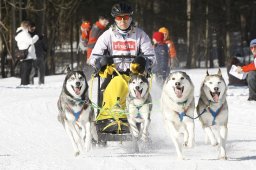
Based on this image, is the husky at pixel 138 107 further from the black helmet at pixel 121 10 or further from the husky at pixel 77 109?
the black helmet at pixel 121 10

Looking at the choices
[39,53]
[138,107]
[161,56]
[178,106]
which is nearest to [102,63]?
[138,107]

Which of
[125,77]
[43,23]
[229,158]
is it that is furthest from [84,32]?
[229,158]

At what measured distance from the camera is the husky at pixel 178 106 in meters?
7.12

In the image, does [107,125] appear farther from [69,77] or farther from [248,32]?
[248,32]

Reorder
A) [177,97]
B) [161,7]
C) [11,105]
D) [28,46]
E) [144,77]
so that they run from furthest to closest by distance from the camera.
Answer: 1. [161,7]
2. [28,46]
3. [11,105]
4. [144,77]
5. [177,97]

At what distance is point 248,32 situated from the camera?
1507 inches

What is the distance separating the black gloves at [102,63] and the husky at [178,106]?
962 millimetres

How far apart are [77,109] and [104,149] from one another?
0.93 metres

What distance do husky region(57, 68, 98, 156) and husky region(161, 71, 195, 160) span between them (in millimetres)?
815

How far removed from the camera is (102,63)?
8.03 meters

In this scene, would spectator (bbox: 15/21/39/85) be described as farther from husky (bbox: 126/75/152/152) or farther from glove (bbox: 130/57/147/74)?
husky (bbox: 126/75/152/152)

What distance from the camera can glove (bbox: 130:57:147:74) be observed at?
790 centimetres

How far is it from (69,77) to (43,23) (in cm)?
1861

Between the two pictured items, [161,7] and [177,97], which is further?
[161,7]
